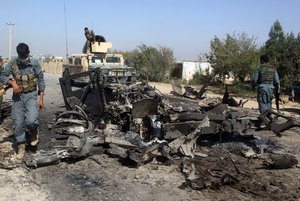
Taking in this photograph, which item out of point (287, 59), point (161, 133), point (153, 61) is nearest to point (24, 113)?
point (161, 133)

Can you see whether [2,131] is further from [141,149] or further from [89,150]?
[141,149]

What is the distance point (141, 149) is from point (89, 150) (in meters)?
0.91

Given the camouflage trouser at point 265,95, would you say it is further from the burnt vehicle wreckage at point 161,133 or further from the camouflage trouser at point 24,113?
the camouflage trouser at point 24,113

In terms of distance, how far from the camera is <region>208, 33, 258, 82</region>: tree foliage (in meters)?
27.1

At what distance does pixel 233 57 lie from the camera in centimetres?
2738

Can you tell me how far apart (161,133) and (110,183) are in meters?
2.20

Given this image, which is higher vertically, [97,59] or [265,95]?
[97,59]

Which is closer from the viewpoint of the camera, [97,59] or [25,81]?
[25,81]

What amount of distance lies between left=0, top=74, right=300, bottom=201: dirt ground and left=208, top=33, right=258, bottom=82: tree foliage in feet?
69.4

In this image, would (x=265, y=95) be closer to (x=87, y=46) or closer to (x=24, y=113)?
(x=24, y=113)

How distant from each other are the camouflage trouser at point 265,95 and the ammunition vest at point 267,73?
0.13 meters

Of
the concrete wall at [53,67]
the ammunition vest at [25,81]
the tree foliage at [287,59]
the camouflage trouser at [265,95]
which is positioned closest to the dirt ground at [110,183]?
the ammunition vest at [25,81]

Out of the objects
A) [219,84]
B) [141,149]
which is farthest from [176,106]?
[219,84]

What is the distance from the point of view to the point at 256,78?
8852mm
